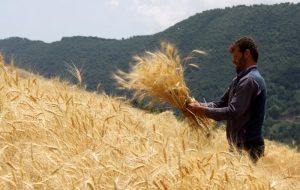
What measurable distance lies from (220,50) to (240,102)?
380 ft

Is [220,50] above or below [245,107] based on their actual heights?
below

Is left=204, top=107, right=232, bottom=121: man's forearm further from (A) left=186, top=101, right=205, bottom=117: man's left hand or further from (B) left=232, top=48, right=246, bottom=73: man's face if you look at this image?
(B) left=232, top=48, right=246, bottom=73: man's face

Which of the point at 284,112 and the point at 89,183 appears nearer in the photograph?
the point at 89,183

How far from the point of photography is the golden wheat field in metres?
2.57

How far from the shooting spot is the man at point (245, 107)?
4.66m

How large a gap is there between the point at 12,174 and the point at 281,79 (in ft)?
338

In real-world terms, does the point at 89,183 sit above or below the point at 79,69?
below

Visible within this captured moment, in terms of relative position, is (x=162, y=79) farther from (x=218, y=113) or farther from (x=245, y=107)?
(x=245, y=107)

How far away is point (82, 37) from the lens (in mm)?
175375

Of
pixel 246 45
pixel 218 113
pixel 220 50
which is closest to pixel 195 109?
pixel 218 113

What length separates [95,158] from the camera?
2.71 metres

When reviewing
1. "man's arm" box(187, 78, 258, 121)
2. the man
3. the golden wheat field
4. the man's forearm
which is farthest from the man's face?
the golden wheat field

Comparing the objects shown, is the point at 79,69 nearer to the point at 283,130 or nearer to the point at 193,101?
the point at 193,101

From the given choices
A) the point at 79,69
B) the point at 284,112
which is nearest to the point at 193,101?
the point at 79,69
